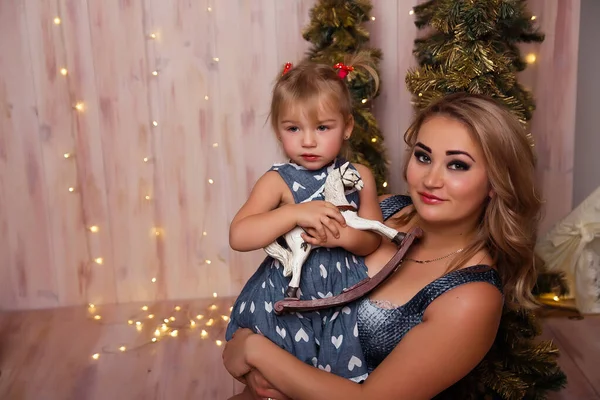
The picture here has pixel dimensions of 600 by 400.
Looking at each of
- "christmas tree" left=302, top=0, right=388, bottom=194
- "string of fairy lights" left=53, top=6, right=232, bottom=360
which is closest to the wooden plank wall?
"string of fairy lights" left=53, top=6, right=232, bottom=360

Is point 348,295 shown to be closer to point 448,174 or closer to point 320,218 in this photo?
point 320,218

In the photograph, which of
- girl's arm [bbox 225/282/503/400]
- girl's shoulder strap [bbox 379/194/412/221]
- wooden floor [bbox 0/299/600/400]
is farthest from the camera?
wooden floor [bbox 0/299/600/400]

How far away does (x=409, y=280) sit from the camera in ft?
5.08

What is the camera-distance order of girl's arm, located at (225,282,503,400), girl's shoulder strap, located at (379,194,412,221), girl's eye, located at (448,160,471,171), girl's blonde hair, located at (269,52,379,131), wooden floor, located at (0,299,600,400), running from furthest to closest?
wooden floor, located at (0,299,600,400) → girl's shoulder strap, located at (379,194,412,221) → girl's blonde hair, located at (269,52,379,131) → girl's eye, located at (448,160,471,171) → girl's arm, located at (225,282,503,400)

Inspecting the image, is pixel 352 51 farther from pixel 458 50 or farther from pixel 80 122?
pixel 80 122

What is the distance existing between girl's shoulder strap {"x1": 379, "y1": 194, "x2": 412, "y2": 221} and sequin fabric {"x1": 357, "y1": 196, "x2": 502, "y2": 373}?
35 cm

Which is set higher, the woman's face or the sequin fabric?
the woman's face

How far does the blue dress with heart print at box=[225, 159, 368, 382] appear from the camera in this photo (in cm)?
152

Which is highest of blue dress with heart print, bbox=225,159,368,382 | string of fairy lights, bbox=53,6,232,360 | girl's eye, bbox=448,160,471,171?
girl's eye, bbox=448,160,471,171

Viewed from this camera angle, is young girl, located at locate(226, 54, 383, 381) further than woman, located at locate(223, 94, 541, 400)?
Yes

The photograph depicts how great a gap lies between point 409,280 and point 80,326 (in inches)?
66.9

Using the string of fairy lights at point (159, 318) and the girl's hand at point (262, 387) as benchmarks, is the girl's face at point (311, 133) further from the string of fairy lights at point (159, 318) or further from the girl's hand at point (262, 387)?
the string of fairy lights at point (159, 318)

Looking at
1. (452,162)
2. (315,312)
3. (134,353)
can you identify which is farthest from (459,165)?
(134,353)

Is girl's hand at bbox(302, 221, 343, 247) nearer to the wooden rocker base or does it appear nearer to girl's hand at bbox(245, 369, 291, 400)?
the wooden rocker base
